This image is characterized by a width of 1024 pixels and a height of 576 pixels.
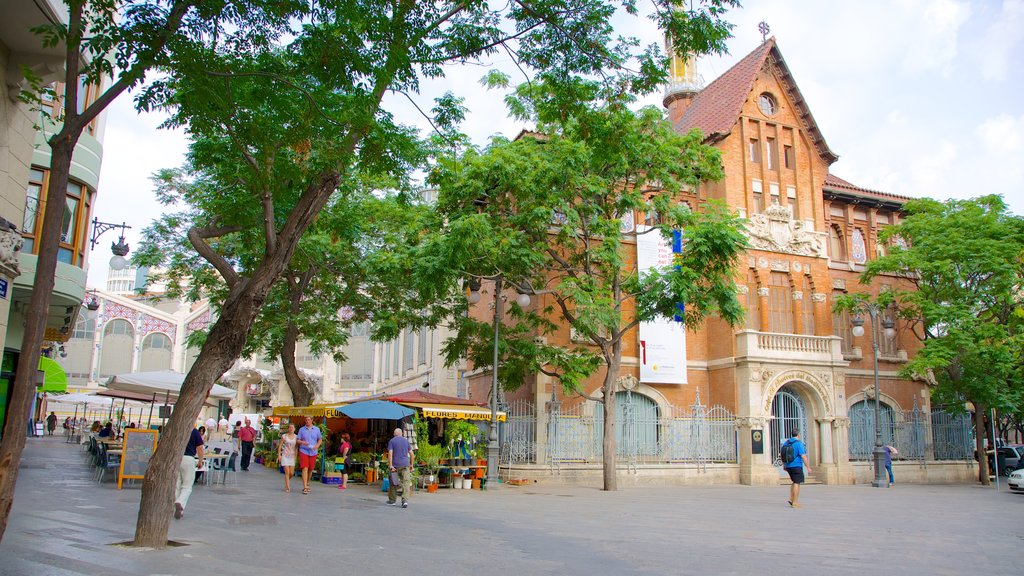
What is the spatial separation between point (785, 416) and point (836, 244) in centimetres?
871

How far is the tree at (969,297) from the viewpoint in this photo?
27031mm

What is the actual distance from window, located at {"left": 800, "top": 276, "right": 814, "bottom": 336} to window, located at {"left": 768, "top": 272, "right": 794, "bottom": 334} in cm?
56

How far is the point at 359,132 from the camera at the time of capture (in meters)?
9.85

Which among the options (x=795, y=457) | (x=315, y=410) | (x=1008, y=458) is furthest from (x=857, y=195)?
(x=315, y=410)

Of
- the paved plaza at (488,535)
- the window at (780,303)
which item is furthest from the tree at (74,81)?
the window at (780,303)

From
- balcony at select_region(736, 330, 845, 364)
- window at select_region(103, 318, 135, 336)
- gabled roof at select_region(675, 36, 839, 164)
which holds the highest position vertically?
gabled roof at select_region(675, 36, 839, 164)

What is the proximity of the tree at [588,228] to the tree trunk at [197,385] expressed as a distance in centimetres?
1053

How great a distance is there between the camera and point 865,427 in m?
30.8

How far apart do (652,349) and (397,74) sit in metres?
20.2

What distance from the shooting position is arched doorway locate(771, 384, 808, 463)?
2928 cm

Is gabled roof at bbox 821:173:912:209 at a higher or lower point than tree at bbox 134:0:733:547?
higher

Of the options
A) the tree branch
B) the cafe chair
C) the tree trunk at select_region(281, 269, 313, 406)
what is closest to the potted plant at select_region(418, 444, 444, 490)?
the tree trunk at select_region(281, 269, 313, 406)

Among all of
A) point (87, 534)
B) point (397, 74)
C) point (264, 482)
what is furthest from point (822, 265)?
point (87, 534)

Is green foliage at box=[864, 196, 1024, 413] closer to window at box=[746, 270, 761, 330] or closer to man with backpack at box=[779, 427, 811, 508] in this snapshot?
window at box=[746, 270, 761, 330]
